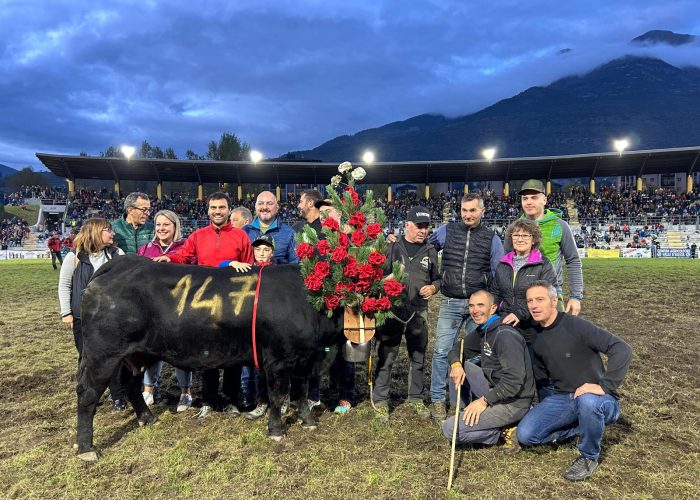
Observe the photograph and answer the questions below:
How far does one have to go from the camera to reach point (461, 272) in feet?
15.4

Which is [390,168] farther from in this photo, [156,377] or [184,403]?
[184,403]

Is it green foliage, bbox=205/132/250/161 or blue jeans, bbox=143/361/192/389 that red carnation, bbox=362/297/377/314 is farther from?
green foliage, bbox=205/132/250/161

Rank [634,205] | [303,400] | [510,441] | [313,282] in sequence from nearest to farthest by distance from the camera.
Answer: [510,441] → [313,282] → [303,400] → [634,205]

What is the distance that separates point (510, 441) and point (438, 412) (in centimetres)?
85

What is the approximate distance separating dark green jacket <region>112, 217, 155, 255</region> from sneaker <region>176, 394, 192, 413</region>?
1.78 m

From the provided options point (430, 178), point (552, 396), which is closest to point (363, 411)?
point (552, 396)

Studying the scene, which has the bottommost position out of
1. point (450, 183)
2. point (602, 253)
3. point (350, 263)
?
point (602, 253)

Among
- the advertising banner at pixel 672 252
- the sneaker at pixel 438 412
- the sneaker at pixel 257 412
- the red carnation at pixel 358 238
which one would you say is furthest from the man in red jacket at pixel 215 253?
the advertising banner at pixel 672 252

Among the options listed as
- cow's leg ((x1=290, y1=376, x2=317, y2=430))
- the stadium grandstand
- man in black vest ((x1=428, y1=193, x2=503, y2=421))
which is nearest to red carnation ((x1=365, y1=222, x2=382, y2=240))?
man in black vest ((x1=428, y1=193, x2=503, y2=421))

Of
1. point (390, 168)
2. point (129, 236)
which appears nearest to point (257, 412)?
point (129, 236)

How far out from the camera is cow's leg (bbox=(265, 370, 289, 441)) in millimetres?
4168

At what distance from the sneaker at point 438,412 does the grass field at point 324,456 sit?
0.17 metres

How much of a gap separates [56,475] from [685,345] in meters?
8.62

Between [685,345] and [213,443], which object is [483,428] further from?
[685,345]
